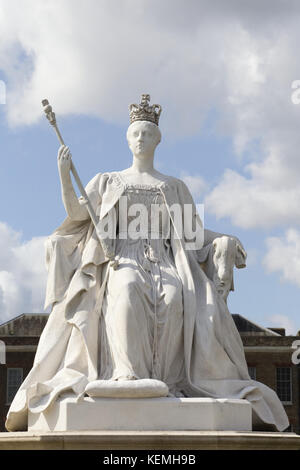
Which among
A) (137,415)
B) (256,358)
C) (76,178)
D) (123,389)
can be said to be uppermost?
(76,178)

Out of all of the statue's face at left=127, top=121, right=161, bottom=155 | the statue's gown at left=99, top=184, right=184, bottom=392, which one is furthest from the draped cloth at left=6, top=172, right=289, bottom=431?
the statue's face at left=127, top=121, right=161, bottom=155

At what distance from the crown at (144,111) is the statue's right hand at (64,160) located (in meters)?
1.24

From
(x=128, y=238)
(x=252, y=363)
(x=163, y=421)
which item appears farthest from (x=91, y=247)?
(x=252, y=363)

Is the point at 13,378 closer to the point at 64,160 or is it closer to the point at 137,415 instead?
the point at 64,160

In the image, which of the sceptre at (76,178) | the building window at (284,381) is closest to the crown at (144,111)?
the sceptre at (76,178)

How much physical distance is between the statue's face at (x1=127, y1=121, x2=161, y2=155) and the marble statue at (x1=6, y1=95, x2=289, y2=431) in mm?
40

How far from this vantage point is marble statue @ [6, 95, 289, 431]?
10672 mm

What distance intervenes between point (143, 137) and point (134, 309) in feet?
8.13

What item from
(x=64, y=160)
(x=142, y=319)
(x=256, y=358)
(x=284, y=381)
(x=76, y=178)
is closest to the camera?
(x=142, y=319)

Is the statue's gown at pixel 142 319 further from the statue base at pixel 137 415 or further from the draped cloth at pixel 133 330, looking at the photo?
the statue base at pixel 137 415

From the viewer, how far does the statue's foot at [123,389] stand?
10180 millimetres

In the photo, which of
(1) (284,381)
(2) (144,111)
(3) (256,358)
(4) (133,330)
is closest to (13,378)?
(3) (256,358)

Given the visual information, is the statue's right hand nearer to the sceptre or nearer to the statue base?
the sceptre

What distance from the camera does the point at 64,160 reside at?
11.4m
